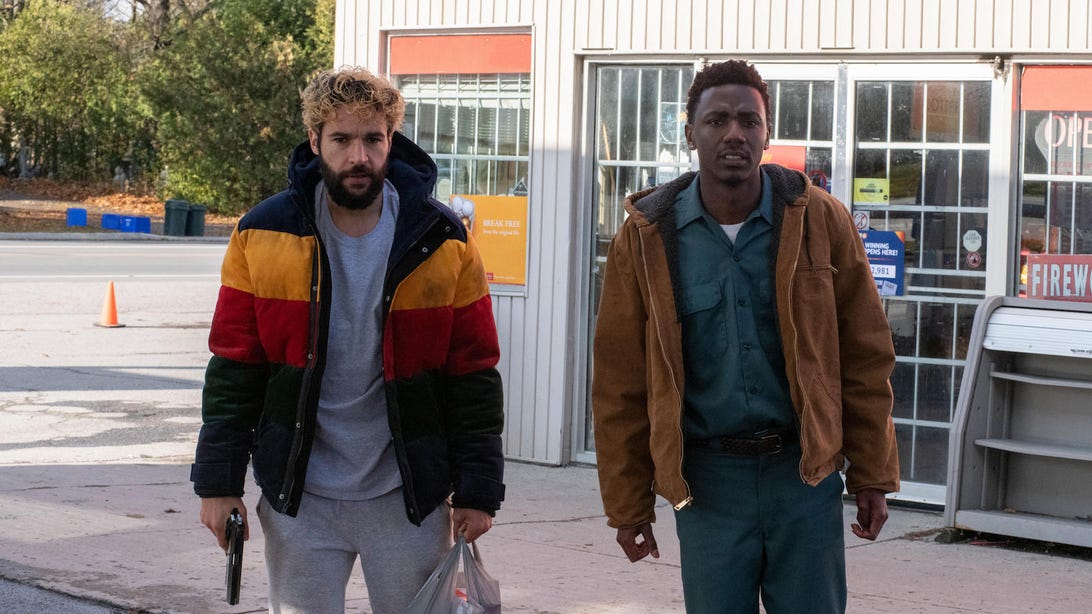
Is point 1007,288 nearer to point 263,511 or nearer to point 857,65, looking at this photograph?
point 857,65

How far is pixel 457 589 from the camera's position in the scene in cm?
360

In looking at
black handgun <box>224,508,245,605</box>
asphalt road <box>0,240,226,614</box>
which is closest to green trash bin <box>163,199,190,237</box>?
asphalt road <box>0,240,226,614</box>

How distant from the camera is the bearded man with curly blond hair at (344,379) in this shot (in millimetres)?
3527

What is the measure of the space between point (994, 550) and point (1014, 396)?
83cm

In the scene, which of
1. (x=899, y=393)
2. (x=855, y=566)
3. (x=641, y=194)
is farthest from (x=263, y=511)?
(x=899, y=393)

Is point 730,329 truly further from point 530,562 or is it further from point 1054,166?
point 1054,166

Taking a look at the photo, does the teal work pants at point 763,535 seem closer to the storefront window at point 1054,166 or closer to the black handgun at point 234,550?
the black handgun at point 234,550

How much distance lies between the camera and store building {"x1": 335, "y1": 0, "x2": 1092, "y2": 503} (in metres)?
7.72

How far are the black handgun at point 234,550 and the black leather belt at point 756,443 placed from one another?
3.91 feet

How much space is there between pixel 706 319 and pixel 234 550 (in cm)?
132

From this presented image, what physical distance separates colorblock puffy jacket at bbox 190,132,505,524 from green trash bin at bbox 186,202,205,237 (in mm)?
35388

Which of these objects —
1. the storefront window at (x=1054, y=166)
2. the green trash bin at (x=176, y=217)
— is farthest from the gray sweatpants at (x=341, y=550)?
the green trash bin at (x=176, y=217)

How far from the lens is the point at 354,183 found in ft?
11.6

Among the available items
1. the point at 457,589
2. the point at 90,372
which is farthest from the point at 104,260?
the point at 457,589
